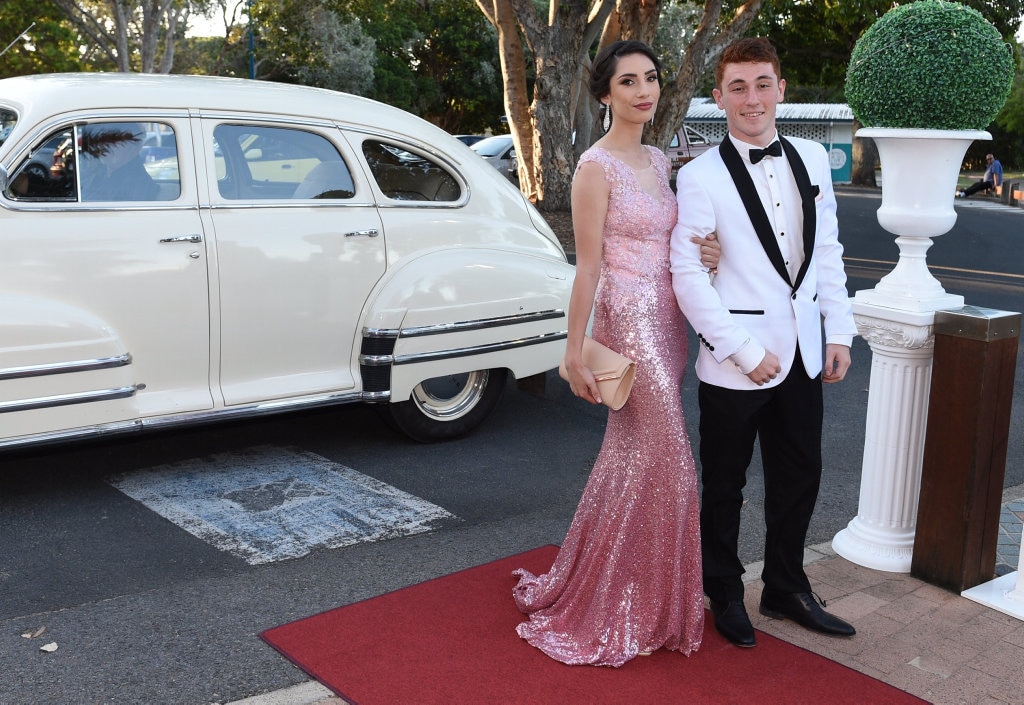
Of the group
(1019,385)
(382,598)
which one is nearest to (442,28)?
(1019,385)

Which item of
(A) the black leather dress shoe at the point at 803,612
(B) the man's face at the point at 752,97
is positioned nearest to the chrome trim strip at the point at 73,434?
(A) the black leather dress shoe at the point at 803,612

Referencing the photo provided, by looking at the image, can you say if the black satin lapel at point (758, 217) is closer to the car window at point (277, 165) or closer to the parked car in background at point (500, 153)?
the car window at point (277, 165)

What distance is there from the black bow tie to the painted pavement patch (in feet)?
7.65

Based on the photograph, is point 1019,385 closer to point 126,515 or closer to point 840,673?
point 840,673

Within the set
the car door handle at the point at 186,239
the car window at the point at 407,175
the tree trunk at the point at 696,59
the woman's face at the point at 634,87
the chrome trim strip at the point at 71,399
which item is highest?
the tree trunk at the point at 696,59

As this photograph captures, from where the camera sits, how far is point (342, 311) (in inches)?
221

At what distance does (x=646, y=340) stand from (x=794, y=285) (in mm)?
525

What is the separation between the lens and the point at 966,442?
4.07 metres

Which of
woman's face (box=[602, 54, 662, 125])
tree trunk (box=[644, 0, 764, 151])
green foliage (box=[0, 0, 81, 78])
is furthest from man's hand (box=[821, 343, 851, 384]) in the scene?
green foliage (box=[0, 0, 81, 78])

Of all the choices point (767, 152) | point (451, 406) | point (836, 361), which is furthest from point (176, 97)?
point (836, 361)

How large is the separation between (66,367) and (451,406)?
2.24 metres

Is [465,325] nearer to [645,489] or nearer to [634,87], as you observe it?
[645,489]

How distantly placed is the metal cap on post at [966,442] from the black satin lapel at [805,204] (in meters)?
0.87

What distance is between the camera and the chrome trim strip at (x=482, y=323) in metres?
5.71
